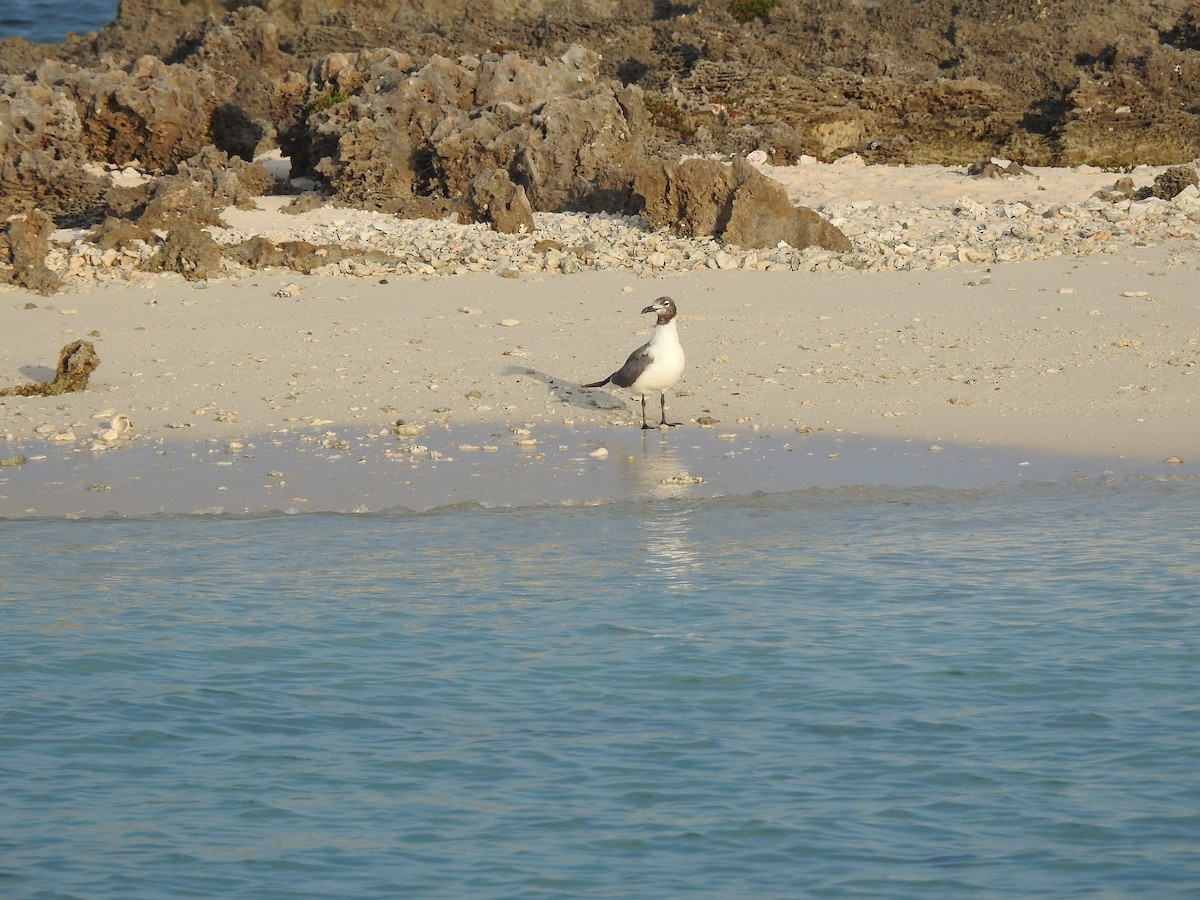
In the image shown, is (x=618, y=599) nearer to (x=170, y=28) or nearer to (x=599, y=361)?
(x=599, y=361)

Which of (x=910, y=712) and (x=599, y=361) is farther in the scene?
(x=599, y=361)

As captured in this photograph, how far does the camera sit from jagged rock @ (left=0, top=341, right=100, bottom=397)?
39.4ft

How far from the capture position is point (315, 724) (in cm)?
657

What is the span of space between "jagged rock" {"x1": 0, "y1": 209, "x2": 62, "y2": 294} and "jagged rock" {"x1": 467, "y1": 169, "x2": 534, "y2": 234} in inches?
177

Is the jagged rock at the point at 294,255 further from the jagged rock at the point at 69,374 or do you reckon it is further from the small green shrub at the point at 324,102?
the small green shrub at the point at 324,102

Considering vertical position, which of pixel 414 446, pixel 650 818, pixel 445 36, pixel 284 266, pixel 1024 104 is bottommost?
pixel 650 818

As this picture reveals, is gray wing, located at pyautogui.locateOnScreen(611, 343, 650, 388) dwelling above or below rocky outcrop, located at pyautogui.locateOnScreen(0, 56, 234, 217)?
below

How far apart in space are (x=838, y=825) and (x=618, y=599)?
2.60 meters

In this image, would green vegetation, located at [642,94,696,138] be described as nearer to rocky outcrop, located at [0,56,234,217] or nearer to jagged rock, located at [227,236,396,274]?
rocky outcrop, located at [0,56,234,217]

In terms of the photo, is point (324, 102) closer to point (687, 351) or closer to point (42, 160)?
point (42, 160)

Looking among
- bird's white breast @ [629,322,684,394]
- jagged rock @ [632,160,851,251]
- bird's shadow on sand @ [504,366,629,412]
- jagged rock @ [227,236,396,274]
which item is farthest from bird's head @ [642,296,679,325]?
jagged rock @ [227,236,396,274]

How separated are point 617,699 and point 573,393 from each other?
5.62 m

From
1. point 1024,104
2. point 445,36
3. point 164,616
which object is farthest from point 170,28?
point 164,616

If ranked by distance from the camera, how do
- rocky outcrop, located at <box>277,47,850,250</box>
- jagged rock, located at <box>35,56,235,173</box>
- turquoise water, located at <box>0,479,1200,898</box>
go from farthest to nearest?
jagged rock, located at <box>35,56,235,173</box> → rocky outcrop, located at <box>277,47,850,250</box> → turquoise water, located at <box>0,479,1200,898</box>
